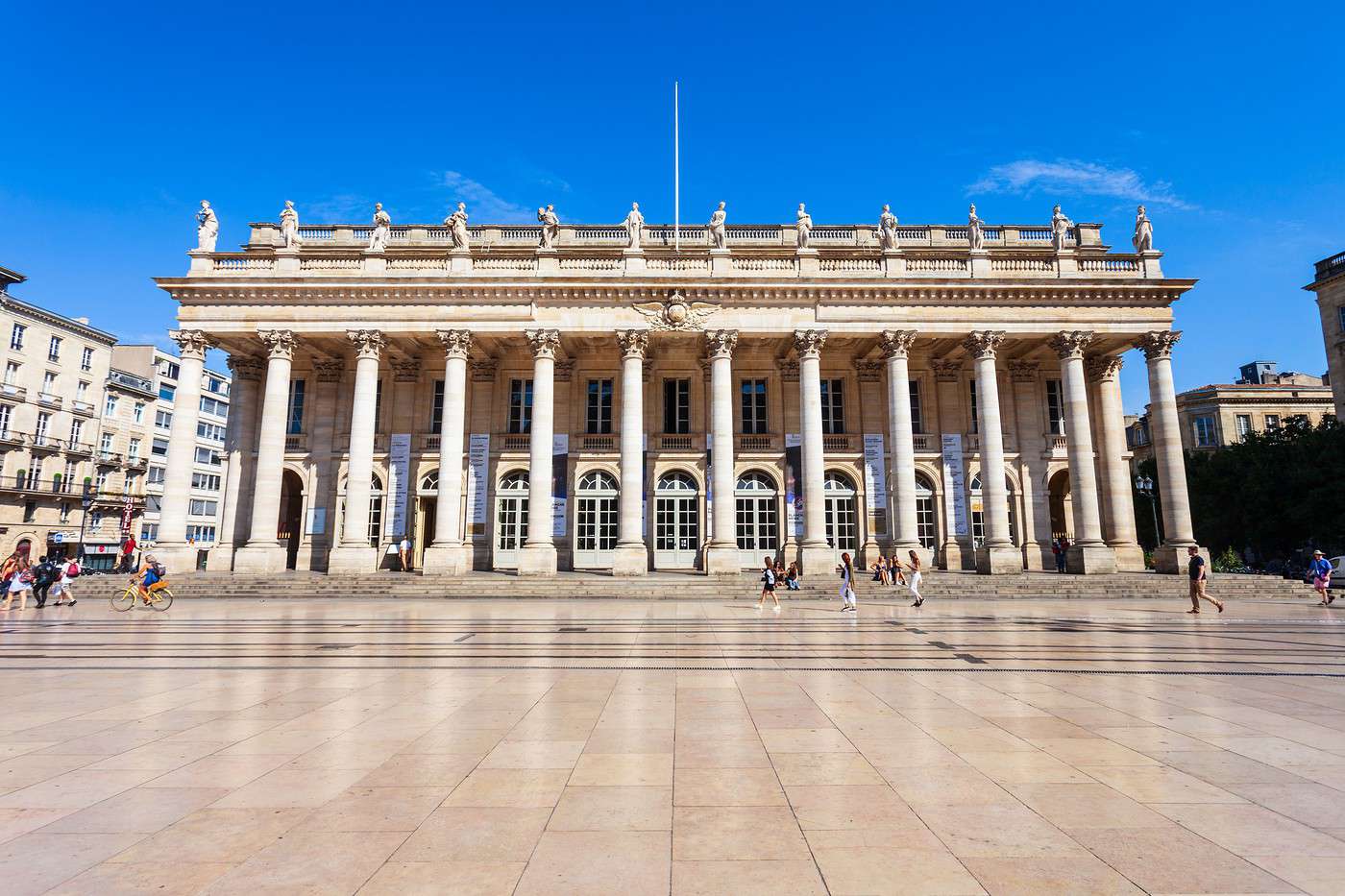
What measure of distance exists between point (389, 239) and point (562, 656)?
27746 mm

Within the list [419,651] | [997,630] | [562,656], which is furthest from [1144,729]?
[419,651]

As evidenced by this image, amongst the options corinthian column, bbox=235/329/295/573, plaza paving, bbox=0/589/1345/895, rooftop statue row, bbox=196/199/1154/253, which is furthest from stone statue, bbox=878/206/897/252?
corinthian column, bbox=235/329/295/573

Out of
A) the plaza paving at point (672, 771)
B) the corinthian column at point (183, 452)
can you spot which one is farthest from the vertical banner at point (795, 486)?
the corinthian column at point (183, 452)

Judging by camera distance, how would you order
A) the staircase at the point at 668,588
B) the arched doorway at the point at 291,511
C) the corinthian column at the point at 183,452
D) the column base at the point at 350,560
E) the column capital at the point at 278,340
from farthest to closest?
1. the arched doorway at the point at 291,511
2. the column capital at the point at 278,340
3. the corinthian column at the point at 183,452
4. the column base at the point at 350,560
5. the staircase at the point at 668,588

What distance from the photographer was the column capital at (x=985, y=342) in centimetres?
2709

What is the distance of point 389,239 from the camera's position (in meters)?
31.9

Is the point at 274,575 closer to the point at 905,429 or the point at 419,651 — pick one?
the point at 419,651

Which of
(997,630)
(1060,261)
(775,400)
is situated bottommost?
(997,630)

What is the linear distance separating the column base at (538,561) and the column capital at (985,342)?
18622 mm

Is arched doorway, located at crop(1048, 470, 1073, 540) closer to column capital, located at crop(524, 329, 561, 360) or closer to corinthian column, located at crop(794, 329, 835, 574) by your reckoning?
corinthian column, located at crop(794, 329, 835, 574)

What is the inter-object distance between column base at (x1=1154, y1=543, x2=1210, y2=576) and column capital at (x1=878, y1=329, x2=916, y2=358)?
12.7 metres

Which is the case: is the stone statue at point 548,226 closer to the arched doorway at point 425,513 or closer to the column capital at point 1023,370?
the arched doorway at point 425,513

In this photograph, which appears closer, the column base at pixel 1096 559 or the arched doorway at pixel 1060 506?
the column base at pixel 1096 559

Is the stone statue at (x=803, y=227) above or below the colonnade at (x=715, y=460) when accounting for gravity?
above
